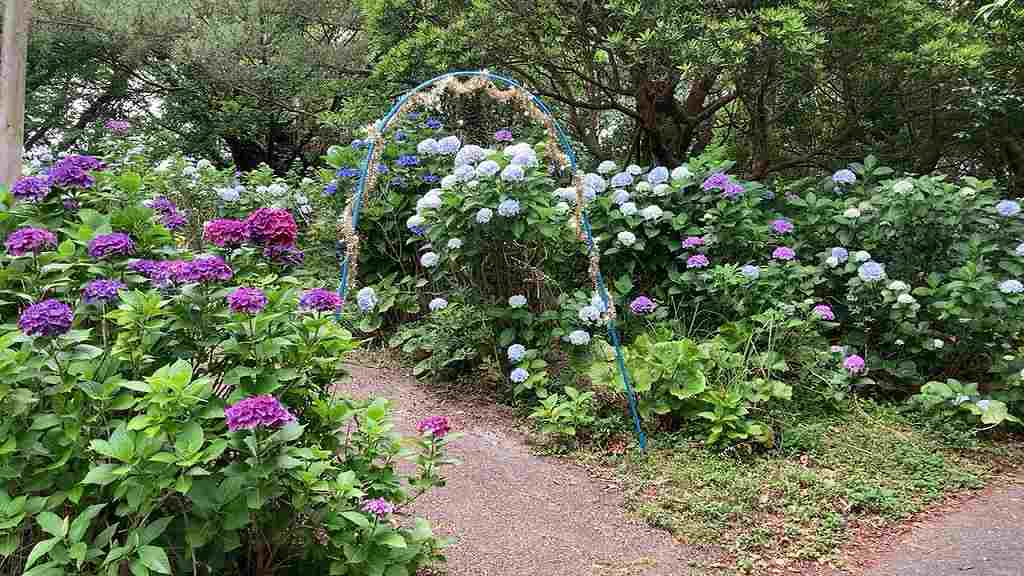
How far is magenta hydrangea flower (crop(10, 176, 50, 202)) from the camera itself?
2.43m

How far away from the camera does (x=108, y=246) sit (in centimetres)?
221

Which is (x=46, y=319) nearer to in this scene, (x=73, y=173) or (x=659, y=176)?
(x=73, y=173)

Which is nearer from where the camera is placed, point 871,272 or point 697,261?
point 871,272

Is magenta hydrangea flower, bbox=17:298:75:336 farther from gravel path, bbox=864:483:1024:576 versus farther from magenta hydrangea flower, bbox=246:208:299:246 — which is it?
gravel path, bbox=864:483:1024:576

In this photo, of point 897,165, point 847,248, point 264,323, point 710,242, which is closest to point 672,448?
point 710,242

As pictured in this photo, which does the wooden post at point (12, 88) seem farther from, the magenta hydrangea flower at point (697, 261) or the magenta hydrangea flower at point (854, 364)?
the magenta hydrangea flower at point (854, 364)

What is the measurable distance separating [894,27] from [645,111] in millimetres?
1846

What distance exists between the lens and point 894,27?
17.4ft

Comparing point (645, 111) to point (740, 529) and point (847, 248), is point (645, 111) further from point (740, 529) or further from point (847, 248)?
point (740, 529)

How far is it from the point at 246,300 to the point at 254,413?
1.03 ft

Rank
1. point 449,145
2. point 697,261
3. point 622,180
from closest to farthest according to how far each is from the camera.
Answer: point 697,261
point 449,145
point 622,180

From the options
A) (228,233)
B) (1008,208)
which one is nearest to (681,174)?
(1008,208)

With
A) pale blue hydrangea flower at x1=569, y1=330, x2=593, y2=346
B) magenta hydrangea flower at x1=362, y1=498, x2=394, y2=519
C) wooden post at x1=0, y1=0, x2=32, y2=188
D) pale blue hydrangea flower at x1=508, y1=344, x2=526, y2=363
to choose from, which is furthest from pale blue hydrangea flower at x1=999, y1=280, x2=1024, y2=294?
wooden post at x1=0, y1=0, x2=32, y2=188

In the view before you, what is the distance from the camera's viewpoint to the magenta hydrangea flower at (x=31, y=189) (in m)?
2.43
